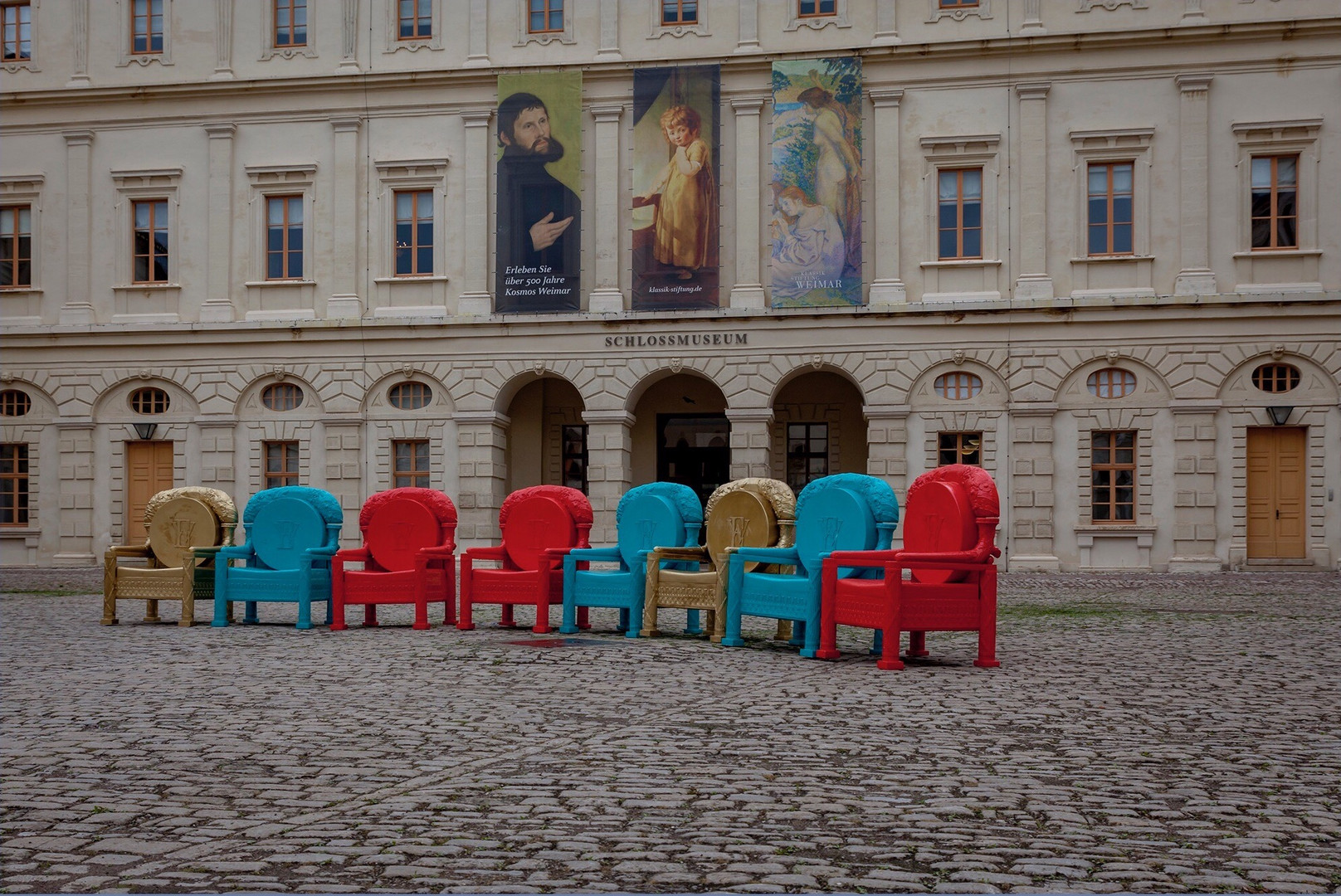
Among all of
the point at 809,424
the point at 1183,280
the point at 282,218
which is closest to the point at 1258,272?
the point at 1183,280

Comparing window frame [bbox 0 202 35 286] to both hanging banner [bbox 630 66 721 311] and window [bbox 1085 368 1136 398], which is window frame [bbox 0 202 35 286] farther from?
window [bbox 1085 368 1136 398]

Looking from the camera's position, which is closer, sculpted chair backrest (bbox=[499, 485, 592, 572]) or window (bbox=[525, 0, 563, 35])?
sculpted chair backrest (bbox=[499, 485, 592, 572])

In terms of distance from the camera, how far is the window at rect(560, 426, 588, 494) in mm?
29172

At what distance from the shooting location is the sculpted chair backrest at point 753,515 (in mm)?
10875

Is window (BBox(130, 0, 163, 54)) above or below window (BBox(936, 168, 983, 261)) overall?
above

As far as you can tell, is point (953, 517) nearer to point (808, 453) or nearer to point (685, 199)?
point (685, 199)

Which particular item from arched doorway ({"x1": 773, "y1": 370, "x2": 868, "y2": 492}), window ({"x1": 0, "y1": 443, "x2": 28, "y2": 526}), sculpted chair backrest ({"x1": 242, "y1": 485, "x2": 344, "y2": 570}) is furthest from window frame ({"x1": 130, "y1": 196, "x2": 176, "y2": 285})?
sculpted chair backrest ({"x1": 242, "y1": 485, "x2": 344, "y2": 570})

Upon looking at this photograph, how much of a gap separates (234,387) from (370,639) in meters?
17.5

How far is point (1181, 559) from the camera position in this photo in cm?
2425

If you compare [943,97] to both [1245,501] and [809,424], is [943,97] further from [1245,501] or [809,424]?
[1245,501]

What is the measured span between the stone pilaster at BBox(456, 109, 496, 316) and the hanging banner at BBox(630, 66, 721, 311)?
3.03m

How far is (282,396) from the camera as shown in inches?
1088

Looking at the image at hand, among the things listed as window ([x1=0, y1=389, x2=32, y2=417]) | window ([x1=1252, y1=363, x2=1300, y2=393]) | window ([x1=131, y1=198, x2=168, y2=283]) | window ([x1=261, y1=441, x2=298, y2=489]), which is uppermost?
window ([x1=131, y1=198, x2=168, y2=283])

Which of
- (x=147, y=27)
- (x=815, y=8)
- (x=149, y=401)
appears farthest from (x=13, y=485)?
(x=815, y=8)
